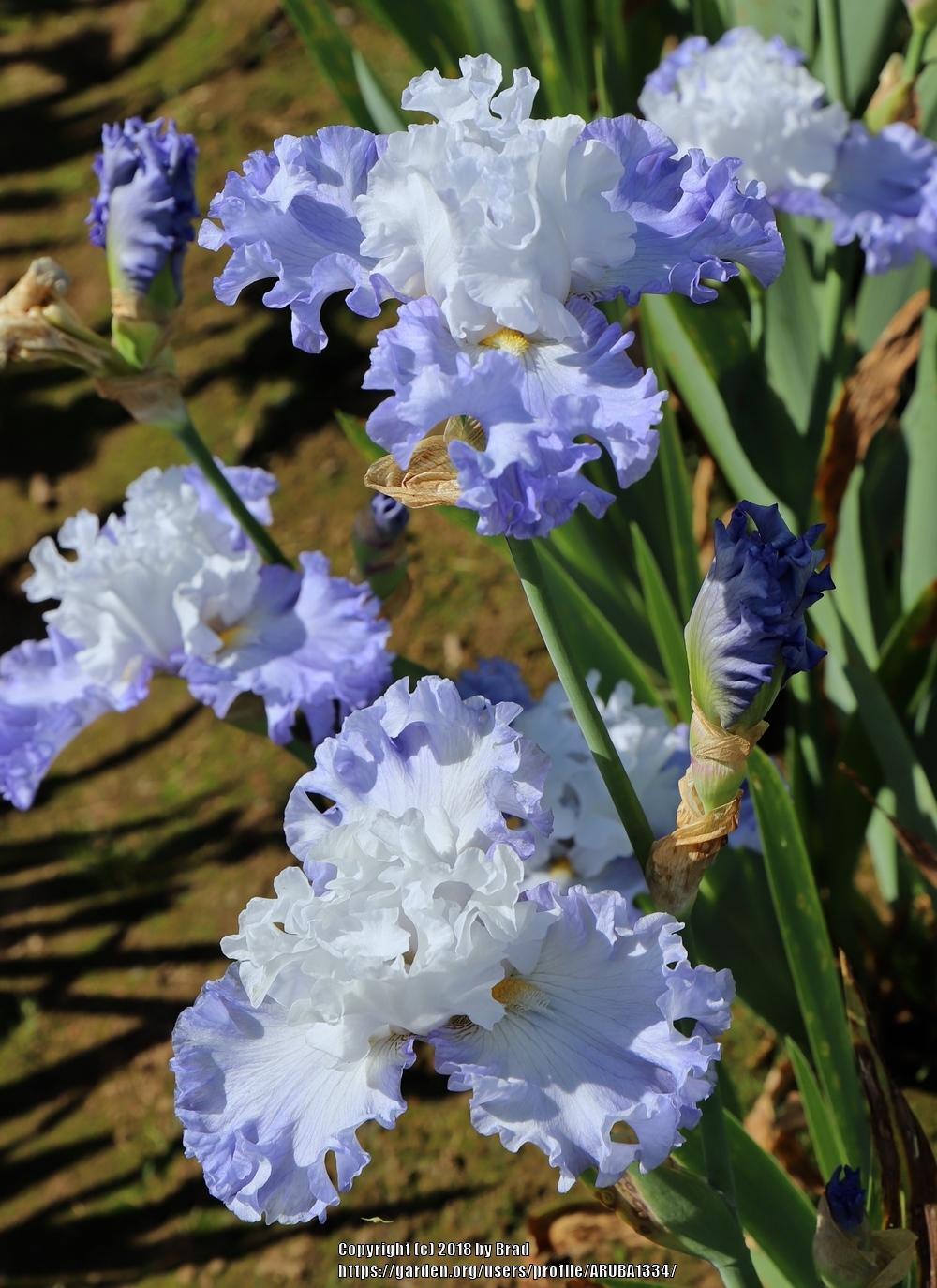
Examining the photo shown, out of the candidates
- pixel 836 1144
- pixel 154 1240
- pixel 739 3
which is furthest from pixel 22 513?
pixel 836 1144

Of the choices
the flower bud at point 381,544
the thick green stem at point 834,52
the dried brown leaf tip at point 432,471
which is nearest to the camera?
the dried brown leaf tip at point 432,471

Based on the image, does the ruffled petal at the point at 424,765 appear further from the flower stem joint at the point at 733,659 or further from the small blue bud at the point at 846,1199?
the small blue bud at the point at 846,1199

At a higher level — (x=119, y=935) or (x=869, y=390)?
(x=869, y=390)

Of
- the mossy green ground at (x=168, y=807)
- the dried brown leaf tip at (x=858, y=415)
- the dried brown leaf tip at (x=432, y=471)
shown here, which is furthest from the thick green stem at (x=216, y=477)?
the dried brown leaf tip at (x=858, y=415)

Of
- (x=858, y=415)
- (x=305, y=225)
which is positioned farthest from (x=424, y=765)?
(x=858, y=415)

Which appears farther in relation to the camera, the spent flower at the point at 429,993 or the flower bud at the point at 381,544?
the flower bud at the point at 381,544

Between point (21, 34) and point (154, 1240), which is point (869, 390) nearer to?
point (154, 1240)
